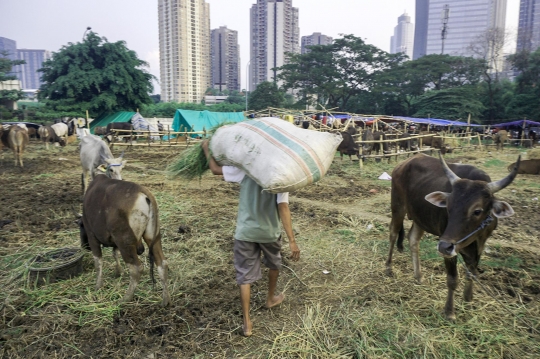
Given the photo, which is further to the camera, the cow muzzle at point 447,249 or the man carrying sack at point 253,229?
the man carrying sack at point 253,229

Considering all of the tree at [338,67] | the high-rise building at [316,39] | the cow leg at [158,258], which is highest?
the high-rise building at [316,39]

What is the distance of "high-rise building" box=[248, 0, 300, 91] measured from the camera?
71738mm

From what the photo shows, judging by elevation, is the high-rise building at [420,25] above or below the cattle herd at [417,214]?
above

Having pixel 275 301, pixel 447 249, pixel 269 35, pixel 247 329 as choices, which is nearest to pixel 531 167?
pixel 447 249

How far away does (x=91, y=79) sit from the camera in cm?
2716

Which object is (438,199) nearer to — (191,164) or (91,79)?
Result: (191,164)

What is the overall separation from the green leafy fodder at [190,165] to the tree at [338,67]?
37.6 meters

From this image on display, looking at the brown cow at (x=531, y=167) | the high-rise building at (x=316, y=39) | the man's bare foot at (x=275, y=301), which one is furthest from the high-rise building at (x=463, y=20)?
the man's bare foot at (x=275, y=301)

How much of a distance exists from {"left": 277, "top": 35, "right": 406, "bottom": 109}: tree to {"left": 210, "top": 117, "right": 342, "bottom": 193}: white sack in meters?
38.5

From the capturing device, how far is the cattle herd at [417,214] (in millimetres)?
3334

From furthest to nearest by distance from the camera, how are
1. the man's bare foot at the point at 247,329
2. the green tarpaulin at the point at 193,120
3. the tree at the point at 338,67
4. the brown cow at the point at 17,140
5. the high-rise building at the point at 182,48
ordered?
the high-rise building at the point at 182,48
the tree at the point at 338,67
the green tarpaulin at the point at 193,120
the brown cow at the point at 17,140
the man's bare foot at the point at 247,329

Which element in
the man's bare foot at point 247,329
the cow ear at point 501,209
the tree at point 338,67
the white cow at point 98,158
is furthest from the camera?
the tree at point 338,67

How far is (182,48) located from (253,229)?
72.7m

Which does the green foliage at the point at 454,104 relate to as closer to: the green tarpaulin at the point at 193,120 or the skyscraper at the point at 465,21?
the green tarpaulin at the point at 193,120
